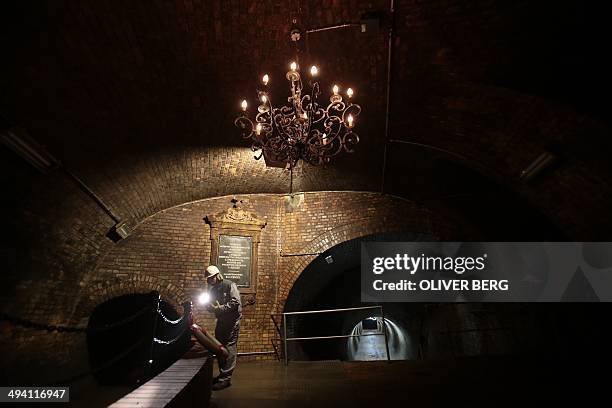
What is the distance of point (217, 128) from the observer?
552 cm

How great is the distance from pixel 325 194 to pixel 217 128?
3395 mm

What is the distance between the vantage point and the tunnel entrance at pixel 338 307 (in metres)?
8.23

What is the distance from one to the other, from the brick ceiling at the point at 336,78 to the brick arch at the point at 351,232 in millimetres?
2063

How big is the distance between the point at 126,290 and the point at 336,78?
5.80 m

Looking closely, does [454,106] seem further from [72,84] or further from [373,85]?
[72,84]

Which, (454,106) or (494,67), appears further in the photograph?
(454,106)

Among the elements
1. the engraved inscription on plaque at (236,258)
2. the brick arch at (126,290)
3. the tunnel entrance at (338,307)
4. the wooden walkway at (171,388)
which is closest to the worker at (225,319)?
the wooden walkway at (171,388)

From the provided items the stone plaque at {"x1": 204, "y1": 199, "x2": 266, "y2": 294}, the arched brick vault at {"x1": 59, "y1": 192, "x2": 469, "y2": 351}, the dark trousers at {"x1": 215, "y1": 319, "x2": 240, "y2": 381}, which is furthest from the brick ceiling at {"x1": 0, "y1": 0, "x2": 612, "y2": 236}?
the dark trousers at {"x1": 215, "y1": 319, "x2": 240, "y2": 381}

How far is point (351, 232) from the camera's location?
25.8 ft

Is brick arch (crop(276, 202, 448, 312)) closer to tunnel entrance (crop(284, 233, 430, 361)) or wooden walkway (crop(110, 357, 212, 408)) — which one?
tunnel entrance (crop(284, 233, 430, 361))

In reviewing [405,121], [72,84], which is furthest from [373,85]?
[72,84]

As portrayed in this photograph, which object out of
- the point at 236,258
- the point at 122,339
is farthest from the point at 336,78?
the point at 122,339

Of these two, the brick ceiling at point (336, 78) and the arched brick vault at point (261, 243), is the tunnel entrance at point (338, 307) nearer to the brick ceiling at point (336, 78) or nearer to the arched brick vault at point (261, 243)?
the arched brick vault at point (261, 243)

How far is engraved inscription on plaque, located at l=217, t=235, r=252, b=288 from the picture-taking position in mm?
7426
